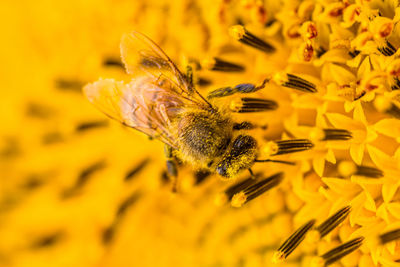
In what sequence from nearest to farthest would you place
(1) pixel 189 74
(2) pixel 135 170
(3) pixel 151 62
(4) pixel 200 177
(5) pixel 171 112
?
(5) pixel 171 112
(3) pixel 151 62
(1) pixel 189 74
(4) pixel 200 177
(2) pixel 135 170

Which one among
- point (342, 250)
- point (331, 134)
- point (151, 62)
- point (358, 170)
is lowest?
point (342, 250)

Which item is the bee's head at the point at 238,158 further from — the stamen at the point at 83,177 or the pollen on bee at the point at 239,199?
the stamen at the point at 83,177

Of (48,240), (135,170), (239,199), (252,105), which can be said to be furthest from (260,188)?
(48,240)

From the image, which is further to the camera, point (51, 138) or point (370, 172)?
point (51, 138)

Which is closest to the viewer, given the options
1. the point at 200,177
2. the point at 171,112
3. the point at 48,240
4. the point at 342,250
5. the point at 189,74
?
the point at 342,250

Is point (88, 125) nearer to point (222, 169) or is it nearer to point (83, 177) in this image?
point (83, 177)

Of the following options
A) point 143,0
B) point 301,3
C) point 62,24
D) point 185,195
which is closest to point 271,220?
point 185,195

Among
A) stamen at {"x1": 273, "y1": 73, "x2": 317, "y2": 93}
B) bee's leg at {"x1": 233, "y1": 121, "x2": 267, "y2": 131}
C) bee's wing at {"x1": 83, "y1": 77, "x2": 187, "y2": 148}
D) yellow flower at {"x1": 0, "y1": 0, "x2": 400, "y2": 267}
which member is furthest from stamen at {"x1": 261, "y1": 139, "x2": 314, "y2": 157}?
bee's wing at {"x1": 83, "y1": 77, "x2": 187, "y2": 148}
